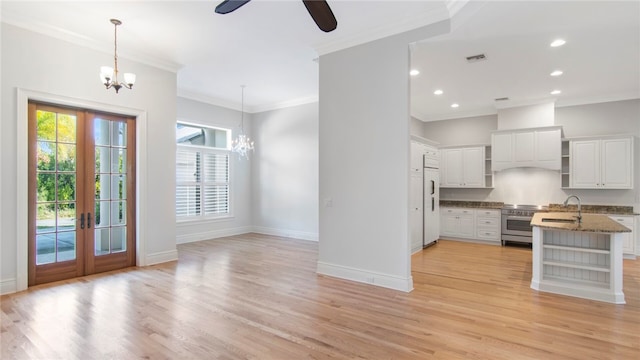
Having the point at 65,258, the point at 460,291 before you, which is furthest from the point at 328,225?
the point at 65,258

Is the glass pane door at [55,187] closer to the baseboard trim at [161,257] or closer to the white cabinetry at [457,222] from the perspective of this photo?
the baseboard trim at [161,257]

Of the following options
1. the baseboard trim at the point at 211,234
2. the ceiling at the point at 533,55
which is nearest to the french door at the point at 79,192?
the baseboard trim at the point at 211,234

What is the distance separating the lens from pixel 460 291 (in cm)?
392

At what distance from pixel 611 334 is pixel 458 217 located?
461 cm

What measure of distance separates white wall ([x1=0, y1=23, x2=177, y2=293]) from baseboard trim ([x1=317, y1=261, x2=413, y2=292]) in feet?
9.09

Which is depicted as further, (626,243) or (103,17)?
(626,243)

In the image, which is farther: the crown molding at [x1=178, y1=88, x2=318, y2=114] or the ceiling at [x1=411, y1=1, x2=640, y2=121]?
the crown molding at [x1=178, y1=88, x2=318, y2=114]

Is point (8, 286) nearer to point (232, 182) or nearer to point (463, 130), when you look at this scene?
point (232, 182)

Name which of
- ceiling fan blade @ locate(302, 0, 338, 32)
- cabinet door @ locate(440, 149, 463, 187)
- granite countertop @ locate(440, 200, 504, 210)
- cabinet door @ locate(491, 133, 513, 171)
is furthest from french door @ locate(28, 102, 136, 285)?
cabinet door @ locate(491, 133, 513, 171)

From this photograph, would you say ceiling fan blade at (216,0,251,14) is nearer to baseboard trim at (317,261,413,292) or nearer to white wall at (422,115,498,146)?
baseboard trim at (317,261,413,292)

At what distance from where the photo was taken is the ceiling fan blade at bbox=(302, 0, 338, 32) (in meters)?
2.46

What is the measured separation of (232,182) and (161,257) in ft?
10.0

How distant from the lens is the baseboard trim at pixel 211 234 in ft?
22.7

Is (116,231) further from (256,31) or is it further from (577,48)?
(577,48)
